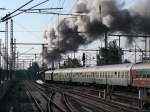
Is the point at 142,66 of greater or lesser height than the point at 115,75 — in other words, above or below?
above

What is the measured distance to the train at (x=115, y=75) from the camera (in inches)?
1465

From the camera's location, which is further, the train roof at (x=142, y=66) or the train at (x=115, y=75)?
the train at (x=115, y=75)

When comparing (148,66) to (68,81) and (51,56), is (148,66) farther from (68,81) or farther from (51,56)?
(51,56)

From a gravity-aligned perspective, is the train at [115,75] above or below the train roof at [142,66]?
below

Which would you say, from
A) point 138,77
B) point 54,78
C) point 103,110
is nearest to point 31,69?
point 54,78

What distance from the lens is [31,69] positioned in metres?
181

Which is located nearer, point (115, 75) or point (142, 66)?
point (142, 66)

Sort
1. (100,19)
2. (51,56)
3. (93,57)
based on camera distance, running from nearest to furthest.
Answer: (100,19)
(51,56)
(93,57)

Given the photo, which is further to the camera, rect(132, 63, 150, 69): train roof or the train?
the train

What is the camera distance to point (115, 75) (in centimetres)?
4647

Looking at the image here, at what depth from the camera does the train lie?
37.2 meters

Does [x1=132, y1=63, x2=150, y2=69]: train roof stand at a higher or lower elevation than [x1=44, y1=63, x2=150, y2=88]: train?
higher

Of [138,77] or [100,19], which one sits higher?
[100,19]

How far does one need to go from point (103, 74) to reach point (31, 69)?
13196cm
